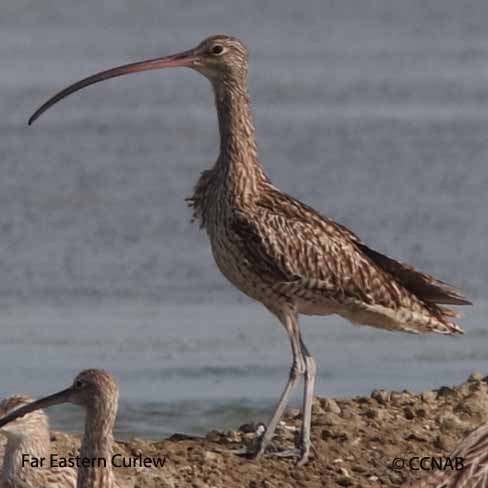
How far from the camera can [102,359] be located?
12766 millimetres

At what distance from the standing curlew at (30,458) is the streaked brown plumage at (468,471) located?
7.31 feet

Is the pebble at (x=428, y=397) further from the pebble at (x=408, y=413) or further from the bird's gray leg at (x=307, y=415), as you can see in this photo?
the bird's gray leg at (x=307, y=415)

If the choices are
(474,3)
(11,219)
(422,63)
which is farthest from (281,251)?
(474,3)

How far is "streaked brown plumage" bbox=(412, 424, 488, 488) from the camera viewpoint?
7.26 m

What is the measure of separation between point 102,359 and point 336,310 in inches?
128

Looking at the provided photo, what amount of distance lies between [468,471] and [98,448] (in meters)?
1.74

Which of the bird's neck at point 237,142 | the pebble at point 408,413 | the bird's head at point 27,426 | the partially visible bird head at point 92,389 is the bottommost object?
the bird's head at point 27,426

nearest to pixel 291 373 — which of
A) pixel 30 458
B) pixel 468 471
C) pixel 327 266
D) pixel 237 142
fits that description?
pixel 327 266

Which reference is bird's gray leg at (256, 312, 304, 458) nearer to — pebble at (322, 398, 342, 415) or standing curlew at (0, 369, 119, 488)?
pebble at (322, 398, 342, 415)

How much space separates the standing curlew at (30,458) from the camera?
9016 millimetres

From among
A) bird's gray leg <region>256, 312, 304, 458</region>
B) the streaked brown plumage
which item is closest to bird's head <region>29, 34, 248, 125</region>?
bird's gray leg <region>256, 312, 304, 458</region>

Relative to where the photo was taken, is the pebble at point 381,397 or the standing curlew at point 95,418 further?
the pebble at point 381,397

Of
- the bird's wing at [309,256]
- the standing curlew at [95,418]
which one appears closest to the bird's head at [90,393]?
the standing curlew at [95,418]

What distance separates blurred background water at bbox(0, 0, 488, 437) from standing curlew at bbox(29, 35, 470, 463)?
1.96 meters
